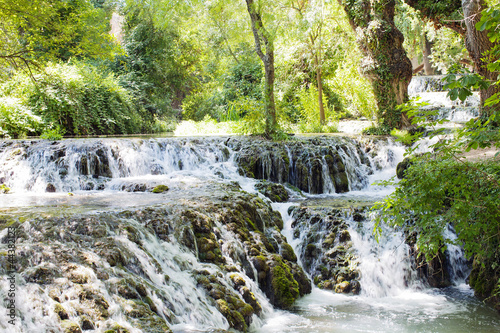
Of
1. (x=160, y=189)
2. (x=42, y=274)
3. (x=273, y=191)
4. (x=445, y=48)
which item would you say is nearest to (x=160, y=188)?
(x=160, y=189)

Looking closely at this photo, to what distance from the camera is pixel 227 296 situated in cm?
448

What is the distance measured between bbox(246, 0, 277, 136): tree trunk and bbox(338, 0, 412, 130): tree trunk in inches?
165

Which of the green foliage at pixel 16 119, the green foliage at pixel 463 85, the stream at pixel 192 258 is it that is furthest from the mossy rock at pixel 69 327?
the green foliage at pixel 16 119

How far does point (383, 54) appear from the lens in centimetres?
1374

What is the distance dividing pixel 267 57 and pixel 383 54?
4825 mm

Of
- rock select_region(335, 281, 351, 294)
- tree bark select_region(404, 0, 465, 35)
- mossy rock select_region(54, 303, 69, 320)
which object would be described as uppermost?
tree bark select_region(404, 0, 465, 35)

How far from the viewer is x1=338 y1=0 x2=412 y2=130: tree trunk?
44.7 ft

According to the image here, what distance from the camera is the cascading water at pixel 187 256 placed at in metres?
3.53

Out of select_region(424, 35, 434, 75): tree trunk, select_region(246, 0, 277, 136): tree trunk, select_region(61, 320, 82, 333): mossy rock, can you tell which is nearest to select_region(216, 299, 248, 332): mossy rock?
select_region(61, 320, 82, 333): mossy rock

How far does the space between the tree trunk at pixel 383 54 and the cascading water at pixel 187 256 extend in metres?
5.90

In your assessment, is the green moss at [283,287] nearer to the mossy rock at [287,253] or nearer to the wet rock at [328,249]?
Result: the mossy rock at [287,253]

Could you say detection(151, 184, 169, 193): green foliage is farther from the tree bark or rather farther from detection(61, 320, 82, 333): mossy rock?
the tree bark

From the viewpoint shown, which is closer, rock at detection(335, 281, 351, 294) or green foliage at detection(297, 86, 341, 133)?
rock at detection(335, 281, 351, 294)

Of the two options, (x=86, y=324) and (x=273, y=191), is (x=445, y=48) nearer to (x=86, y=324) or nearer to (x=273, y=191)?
(x=273, y=191)
